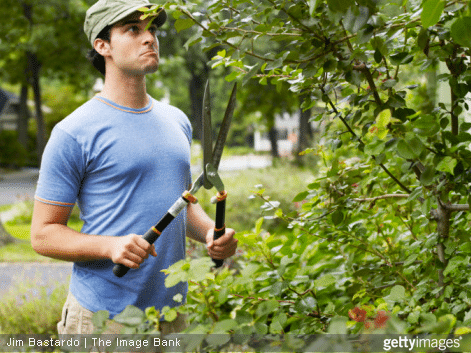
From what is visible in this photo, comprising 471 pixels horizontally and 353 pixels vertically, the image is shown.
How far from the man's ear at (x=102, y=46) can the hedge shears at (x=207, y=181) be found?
1.78ft

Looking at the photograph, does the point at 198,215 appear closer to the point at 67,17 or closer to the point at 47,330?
the point at 47,330

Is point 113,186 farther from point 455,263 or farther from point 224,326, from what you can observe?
point 455,263

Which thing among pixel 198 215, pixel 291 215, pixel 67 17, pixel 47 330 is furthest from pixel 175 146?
pixel 67 17

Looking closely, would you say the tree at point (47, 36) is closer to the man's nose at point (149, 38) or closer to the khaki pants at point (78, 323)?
the man's nose at point (149, 38)

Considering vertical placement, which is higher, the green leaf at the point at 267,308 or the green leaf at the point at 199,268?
the green leaf at the point at 199,268

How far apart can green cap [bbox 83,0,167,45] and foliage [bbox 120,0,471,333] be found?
13.4 inches

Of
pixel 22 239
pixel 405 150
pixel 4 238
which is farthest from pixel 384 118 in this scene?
pixel 22 239

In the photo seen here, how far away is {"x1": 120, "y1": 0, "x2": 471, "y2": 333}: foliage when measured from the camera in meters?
1.24

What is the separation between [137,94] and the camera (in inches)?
75.9

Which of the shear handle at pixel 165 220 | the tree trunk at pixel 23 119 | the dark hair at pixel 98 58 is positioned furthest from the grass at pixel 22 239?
the tree trunk at pixel 23 119

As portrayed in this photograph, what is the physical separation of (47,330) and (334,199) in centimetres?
390

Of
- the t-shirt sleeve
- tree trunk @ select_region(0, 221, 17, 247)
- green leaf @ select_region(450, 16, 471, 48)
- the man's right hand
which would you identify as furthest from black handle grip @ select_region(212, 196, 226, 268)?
tree trunk @ select_region(0, 221, 17, 247)

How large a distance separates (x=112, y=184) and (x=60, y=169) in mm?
197

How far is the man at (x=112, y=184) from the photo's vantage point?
1728 mm
